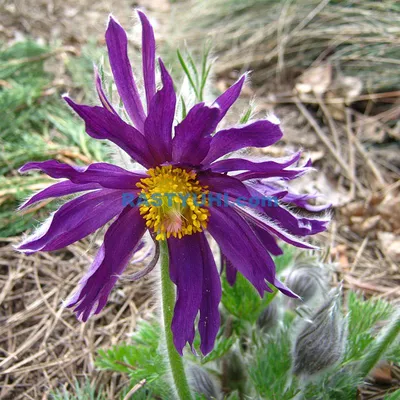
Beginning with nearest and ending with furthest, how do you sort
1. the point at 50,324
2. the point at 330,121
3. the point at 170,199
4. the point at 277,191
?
1. the point at 170,199
2. the point at 277,191
3. the point at 50,324
4. the point at 330,121

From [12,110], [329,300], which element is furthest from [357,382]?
[12,110]

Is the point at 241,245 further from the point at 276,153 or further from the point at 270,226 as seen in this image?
the point at 276,153

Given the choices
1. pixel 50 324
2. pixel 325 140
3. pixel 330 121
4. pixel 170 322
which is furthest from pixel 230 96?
pixel 330 121

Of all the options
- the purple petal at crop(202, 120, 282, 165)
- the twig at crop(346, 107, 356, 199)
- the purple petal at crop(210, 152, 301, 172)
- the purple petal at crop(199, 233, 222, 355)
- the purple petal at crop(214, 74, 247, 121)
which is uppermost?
the purple petal at crop(214, 74, 247, 121)

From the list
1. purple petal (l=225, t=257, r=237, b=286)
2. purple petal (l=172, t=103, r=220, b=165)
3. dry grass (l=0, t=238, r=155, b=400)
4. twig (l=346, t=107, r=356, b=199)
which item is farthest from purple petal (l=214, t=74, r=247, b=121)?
twig (l=346, t=107, r=356, b=199)

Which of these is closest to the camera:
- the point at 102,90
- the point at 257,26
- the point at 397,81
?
the point at 102,90

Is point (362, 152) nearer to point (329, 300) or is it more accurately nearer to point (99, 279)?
point (329, 300)

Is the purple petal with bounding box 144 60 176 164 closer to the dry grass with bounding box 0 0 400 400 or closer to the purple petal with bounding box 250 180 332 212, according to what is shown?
the purple petal with bounding box 250 180 332 212
